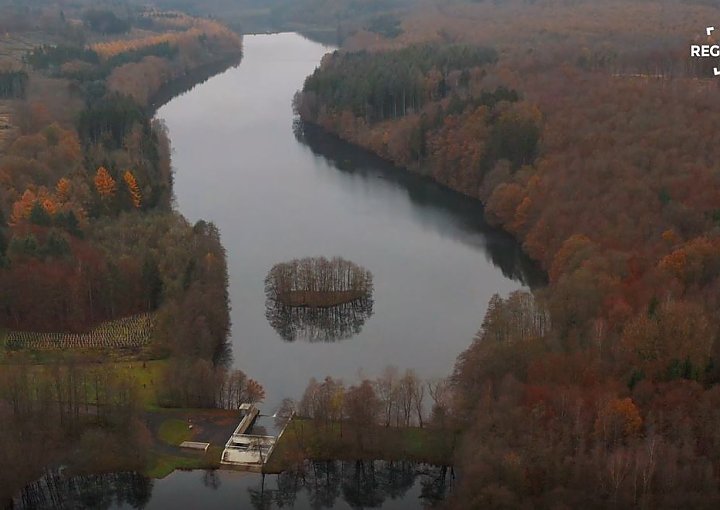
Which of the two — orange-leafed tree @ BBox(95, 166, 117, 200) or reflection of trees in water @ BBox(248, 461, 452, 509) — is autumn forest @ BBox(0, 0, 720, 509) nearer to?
orange-leafed tree @ BBox(95, 166, 117, 200)

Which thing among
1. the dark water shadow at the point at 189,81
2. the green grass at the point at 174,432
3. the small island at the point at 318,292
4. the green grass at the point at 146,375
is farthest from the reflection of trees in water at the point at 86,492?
the dark water shadow at the point at 189,81

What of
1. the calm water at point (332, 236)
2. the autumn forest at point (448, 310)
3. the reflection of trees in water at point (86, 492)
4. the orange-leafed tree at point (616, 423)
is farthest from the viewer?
the calm water at point (332, 236)

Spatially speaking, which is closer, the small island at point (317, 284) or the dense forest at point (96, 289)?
the dense forest at point (96, 289)

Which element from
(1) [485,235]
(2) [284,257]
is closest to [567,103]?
(1) [485,235]

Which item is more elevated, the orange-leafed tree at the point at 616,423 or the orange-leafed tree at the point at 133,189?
the orange-leafed tree at the point at 133,189

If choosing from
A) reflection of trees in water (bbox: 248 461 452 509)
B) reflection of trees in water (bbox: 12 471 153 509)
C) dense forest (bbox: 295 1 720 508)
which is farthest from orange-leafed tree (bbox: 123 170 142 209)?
reflection of trees in water (bbox: 248 461 452 509)

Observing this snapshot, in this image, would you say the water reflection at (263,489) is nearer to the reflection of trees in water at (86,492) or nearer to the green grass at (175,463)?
the reflection of trees in water at (86,492)

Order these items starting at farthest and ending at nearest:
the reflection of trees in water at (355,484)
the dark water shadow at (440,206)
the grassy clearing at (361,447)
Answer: the dark water shadow at (440,206), the grassy clearing at (361,447), the reflection of trees in water at (355,484)
